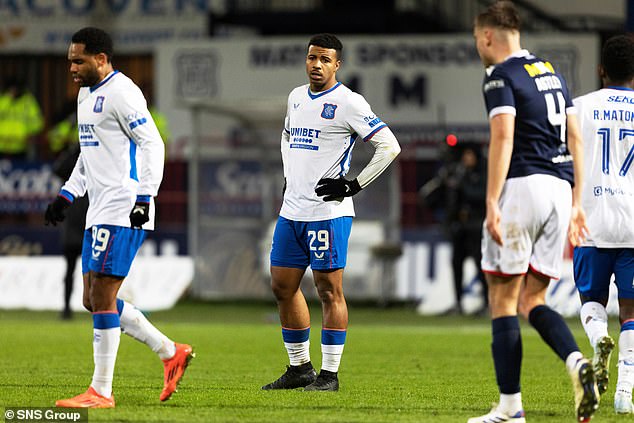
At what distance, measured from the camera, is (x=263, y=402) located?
27.6ft

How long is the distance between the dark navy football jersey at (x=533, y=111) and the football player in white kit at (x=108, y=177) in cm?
215

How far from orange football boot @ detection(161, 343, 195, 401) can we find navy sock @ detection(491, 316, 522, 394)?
7.10 ft

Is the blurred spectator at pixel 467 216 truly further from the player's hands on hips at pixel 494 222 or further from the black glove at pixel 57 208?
the player's hands on hips at pixel 494 222

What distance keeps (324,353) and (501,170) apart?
2806 millimetres

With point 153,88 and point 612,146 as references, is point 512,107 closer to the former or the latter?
point 612,146

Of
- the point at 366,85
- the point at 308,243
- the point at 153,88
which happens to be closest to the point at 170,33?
the point at 153,88

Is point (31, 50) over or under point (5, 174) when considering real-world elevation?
over

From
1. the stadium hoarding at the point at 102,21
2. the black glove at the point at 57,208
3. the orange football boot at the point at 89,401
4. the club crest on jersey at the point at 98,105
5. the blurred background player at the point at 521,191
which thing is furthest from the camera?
the stadium hoarding at the point at 102,21

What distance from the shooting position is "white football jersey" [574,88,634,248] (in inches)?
329

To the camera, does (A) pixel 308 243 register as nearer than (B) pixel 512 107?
No

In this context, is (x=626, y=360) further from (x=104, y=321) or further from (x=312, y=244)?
(x=104, y=321)

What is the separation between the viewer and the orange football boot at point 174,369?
8.23 meters

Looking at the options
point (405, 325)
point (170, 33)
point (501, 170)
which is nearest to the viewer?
point (501, 170)

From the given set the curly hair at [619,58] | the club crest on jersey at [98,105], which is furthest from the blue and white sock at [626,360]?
the club crest on jersey at [98,105]
